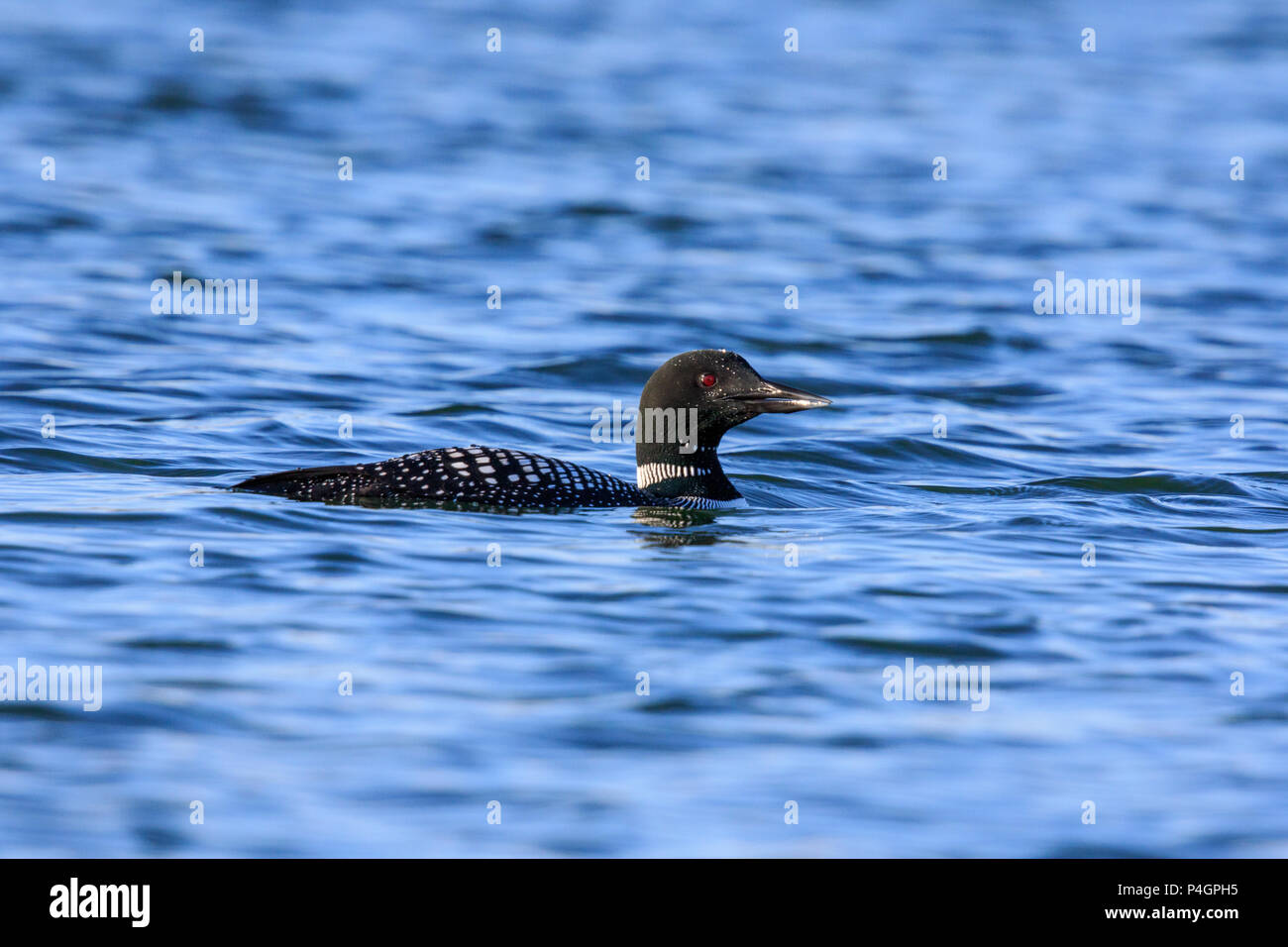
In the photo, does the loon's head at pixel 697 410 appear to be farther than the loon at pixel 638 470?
Yes

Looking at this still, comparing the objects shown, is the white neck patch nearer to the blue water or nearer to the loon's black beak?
the blue water

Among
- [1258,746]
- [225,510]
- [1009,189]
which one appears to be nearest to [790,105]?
[1009,189]

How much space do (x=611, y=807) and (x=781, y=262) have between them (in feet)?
35.9

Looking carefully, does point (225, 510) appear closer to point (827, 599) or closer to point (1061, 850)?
point (827, 599)

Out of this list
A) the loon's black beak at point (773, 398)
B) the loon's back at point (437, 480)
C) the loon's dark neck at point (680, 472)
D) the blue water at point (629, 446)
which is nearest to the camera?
the blue water at point (629, 446)

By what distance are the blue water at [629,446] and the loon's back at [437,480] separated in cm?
9

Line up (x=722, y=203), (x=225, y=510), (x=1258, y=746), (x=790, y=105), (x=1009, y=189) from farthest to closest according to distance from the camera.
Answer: (x=790, y=105)
(x=1009, y=189)
(x=722, y=203)
(x=225, y=510)
(x=1258, y=746)

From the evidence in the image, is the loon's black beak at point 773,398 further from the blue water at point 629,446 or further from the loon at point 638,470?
the blue water at point 629,446

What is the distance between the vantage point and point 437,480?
23.0 ft

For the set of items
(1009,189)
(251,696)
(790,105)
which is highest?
(790,105)

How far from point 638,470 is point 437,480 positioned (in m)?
1.20

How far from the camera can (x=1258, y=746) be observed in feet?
15.6

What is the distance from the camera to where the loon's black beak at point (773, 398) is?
7.43m

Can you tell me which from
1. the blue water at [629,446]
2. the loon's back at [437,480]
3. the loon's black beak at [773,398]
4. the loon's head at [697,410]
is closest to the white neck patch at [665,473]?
the loon's head at [697,410]
